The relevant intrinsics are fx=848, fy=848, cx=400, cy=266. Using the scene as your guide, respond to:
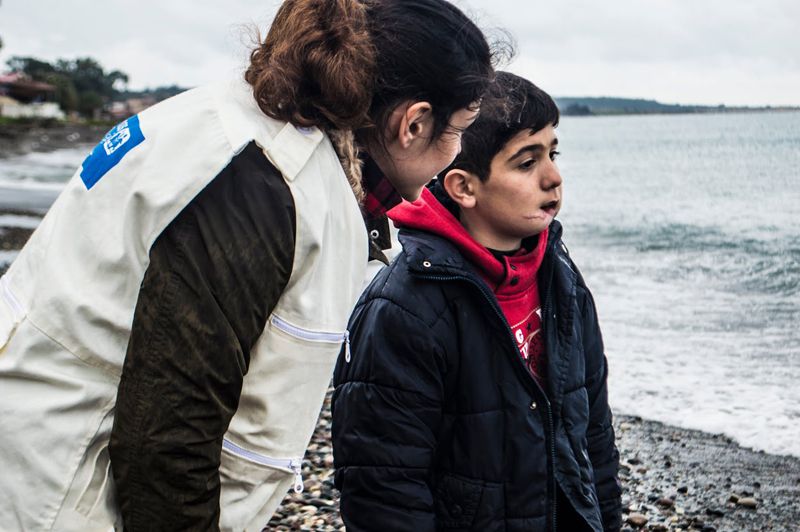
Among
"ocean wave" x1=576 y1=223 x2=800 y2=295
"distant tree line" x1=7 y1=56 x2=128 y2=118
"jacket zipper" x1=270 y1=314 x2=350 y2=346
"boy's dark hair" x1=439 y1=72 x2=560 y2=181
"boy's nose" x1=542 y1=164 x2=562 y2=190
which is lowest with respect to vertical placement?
"jacket zipper" x1=270 y1=314 x2=350 y2=346

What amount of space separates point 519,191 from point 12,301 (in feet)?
5.95

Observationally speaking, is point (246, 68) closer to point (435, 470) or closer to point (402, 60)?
point (402, 60)

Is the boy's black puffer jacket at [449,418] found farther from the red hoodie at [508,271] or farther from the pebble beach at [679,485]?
the pebble beach at [679,485]

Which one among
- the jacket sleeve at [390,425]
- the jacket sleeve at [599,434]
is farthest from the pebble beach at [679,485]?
the jacket sleeve at [390,425]

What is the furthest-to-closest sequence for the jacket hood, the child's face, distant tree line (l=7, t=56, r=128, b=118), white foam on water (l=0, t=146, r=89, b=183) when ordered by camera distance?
distant tree line (l=7, t=56, r=128, b=118) < white foam on water (l=0, t=146, r=89, b=183) < the child's face < the jacket hood

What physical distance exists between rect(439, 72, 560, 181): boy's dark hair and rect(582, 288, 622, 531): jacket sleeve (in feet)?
2.01

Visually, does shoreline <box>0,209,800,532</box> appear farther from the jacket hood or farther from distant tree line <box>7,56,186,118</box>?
distant tree line <box>7,56,186,118</box>

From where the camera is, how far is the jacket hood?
288cm

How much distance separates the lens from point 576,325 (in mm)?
2908

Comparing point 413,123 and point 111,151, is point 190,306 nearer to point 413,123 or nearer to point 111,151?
point 111,151

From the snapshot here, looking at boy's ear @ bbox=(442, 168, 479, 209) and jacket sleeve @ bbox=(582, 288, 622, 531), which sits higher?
boy's ear @ bbox=(442, 168, 479, 209)

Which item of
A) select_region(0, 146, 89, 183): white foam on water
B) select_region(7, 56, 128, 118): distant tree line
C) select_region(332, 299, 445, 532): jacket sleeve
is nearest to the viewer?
select_region(332, 299, 445, 532): jacket sleeve

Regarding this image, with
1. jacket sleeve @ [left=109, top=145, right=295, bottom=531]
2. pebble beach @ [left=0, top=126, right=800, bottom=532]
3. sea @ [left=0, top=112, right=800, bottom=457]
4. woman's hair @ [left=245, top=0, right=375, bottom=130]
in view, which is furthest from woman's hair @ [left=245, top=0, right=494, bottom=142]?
sea @ [left=0, top=112, right=800, bottom=457]

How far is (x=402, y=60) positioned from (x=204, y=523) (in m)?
1.13
